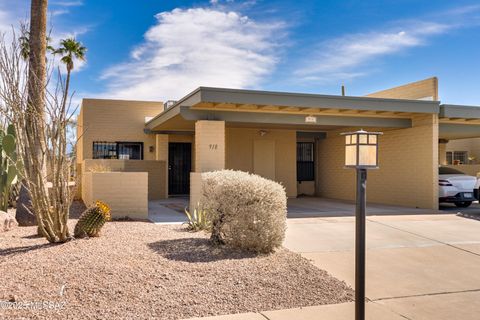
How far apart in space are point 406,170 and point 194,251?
11.1 meters

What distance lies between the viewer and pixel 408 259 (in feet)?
24.8

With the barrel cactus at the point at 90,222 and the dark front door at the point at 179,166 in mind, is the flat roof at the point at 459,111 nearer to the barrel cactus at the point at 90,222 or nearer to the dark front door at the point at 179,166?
the dark front door at the point at 179,166

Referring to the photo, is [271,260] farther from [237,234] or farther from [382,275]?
[382,275]

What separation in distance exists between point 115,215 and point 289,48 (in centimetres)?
814

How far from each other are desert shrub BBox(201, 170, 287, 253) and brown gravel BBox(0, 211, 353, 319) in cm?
24

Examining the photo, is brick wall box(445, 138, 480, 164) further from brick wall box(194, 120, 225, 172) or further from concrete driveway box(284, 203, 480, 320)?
brick wall box(194, 120, 225, 172)

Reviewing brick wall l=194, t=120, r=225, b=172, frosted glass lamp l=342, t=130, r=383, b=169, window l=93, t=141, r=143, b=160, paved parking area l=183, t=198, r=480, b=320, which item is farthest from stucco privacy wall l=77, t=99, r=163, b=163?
frosted glass lamp l=342, t=130, r=383, b=169

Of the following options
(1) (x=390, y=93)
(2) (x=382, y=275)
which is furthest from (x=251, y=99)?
(1) (x=390, y=93)

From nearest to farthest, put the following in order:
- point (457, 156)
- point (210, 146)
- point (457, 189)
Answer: point (210, 146)
point (457, 189)
point (457, 156)

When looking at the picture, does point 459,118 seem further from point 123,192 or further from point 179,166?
point 179,166

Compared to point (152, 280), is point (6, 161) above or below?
above

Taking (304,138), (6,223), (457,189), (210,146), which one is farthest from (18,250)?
(304,138)

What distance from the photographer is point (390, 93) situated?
1923 cm

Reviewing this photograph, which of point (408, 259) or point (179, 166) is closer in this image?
point (408, 259)
